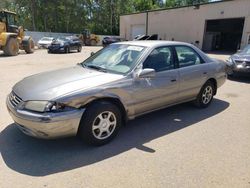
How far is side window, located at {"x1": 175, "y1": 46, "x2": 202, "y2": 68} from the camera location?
4856 mm

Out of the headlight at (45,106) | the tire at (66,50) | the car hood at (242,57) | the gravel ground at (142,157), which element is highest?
the headlight at (45,106)

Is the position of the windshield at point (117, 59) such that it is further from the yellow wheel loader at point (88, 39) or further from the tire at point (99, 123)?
the yellow wheel loader at point (88, 39)

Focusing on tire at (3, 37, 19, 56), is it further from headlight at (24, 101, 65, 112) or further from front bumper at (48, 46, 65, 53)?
headlight at (24, 101, 65, 112)

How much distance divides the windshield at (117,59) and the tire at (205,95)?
2.00m

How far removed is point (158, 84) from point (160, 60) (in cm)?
50

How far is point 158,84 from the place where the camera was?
4258 millimetres

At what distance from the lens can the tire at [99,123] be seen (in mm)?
3422

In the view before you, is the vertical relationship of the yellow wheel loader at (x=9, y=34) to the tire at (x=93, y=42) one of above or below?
above

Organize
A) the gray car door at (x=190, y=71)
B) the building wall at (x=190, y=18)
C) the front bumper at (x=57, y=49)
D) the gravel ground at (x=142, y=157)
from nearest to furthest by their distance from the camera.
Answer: the gravel ground at (x=142, y=157), the gray car door at (x=190, y=71), the front bumper at (x=57, y=49), the building wall at (x=190, y=18)

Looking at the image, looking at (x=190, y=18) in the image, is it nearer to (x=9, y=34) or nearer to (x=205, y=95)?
(x=9, y=34)

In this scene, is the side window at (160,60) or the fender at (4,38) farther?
the fender at (4,38)

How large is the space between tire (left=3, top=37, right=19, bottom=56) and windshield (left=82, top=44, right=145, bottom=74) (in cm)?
1487

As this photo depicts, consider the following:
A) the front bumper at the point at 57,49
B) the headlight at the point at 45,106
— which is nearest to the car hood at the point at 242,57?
the headlight at the point at 45,106

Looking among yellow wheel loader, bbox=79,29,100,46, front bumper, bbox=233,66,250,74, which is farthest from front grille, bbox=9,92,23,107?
yellow wheel loader, bbox=79,29,100,46
